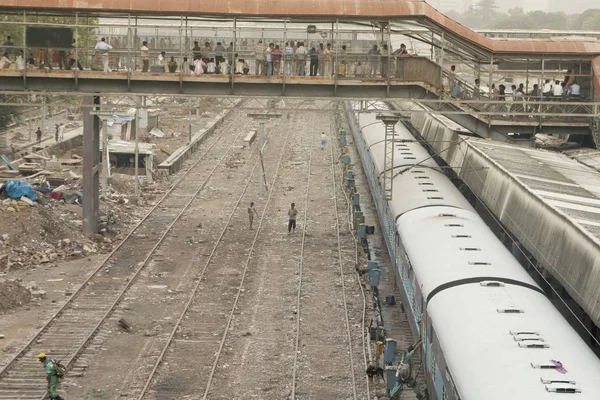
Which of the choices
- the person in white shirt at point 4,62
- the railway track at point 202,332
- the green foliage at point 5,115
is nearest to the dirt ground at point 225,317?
the railway track at point 202,332

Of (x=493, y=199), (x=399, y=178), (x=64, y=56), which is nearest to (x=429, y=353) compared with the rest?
(x=493, y=199)

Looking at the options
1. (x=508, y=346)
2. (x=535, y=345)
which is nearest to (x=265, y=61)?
(x=508, y=346)

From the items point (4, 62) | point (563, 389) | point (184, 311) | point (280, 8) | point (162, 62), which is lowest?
point (184, 311)

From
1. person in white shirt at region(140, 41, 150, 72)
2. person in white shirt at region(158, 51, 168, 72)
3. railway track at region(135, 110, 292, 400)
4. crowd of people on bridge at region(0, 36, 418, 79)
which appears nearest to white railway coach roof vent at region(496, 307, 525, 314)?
railway track at region(135, 110, 292, 400)

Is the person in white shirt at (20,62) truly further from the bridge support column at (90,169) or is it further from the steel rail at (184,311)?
the steel rail at (184,311)

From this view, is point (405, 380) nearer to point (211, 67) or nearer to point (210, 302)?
point (210, 302)

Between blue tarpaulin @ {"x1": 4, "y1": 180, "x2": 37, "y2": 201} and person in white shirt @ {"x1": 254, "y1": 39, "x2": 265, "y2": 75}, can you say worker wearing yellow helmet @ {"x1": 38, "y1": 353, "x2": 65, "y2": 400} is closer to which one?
person in white shirt @ {"x1": 254, "y1": 39, "x2": 265, "y2": 75}
